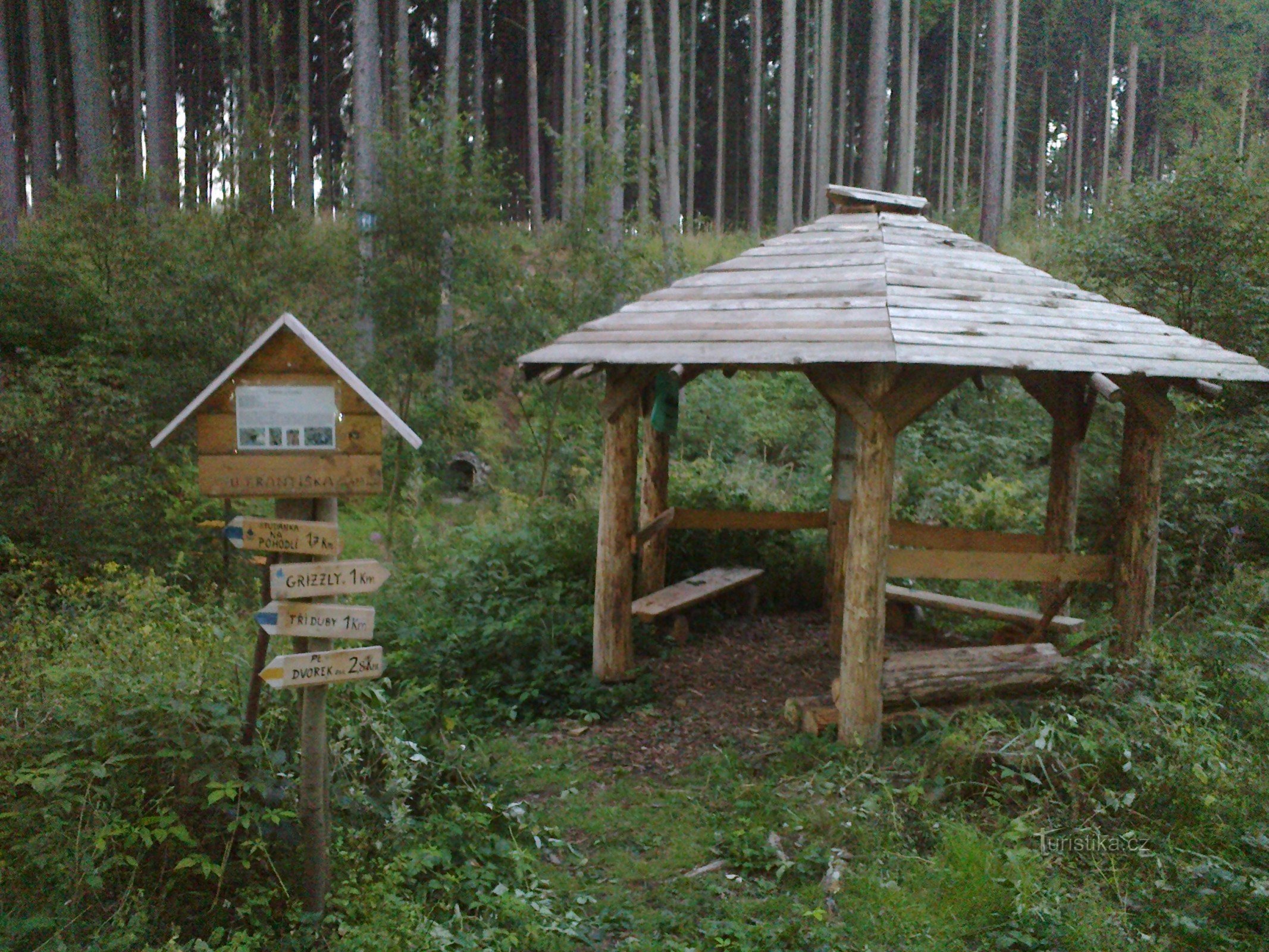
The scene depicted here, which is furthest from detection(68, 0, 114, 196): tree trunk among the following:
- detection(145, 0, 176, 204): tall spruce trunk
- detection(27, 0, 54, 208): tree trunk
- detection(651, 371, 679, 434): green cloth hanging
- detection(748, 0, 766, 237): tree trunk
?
detection(748, 0, 766, 237): tree trunk

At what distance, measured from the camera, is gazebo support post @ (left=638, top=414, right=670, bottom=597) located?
893cm

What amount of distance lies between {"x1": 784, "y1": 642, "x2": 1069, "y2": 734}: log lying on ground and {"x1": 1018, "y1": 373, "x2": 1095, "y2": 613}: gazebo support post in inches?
43.0

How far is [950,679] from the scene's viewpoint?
20.7 feet

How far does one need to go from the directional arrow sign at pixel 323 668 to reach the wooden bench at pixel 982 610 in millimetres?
5680

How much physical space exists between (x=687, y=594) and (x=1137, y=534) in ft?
11.3

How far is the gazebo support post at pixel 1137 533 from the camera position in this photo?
21.7 feet

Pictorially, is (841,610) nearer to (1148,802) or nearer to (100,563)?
(1148,802)

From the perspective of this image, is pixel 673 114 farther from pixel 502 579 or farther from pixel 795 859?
pixel 795 859

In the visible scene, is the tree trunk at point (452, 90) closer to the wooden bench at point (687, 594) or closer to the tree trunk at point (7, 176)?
the wooden bench at point (687, 594)

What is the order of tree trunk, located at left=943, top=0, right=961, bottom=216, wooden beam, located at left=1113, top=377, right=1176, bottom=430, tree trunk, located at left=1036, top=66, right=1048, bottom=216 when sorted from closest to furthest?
wooden beam, located at left=1113, top=377, right=1176, bottom=430
tree trunk, located at left=943, top=0, right=961, bottom=216
tree trunk, located at left=1036, top=66, right=1048, bottom=216

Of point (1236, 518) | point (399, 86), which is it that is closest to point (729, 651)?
point (1236, 518)

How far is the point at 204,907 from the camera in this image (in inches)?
137

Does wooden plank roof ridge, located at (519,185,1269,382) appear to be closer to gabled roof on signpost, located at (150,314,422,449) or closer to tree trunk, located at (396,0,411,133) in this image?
gabled roof on signpost, located at (150,314,422,449)

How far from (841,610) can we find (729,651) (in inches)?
39.3
